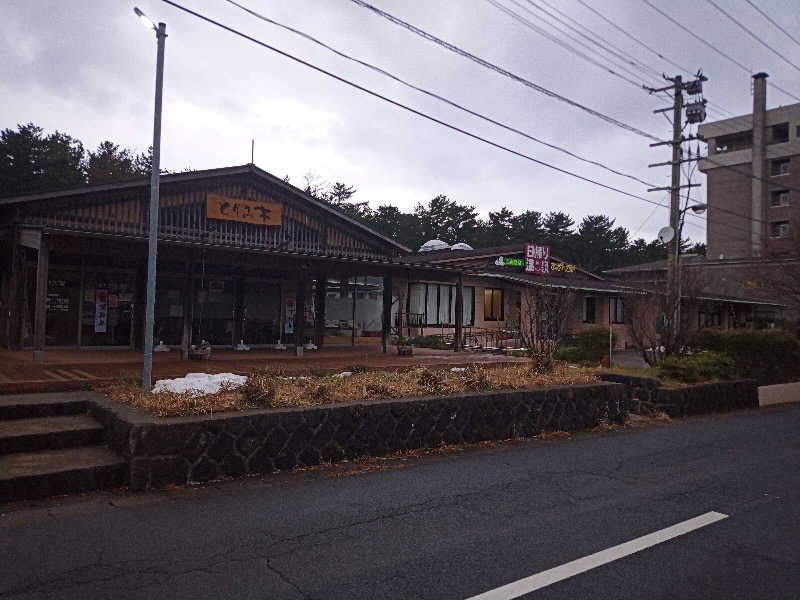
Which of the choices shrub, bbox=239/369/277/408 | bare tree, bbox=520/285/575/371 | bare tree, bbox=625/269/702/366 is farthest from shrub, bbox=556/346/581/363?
shrub, bbox=239/369/277/408

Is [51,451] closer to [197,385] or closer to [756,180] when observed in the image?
[197,385]

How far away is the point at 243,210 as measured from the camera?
16.4m

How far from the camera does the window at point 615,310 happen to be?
3189 cm

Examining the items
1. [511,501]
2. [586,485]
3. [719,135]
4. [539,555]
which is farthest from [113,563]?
[719,135]

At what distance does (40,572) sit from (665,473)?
679 centimetres

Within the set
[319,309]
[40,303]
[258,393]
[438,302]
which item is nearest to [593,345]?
[438,302]

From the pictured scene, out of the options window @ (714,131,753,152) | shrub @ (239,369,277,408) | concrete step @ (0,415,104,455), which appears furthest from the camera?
window @ (714,131,753,152)

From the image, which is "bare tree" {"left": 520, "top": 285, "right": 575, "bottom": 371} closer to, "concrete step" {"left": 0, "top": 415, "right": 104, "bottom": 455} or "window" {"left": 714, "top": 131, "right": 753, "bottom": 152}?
"concrete step" {"left": 0, "top": 415, "right": 104, "bottom": 455}

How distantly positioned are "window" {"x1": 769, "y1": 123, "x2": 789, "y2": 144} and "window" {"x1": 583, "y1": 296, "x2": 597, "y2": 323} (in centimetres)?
3680

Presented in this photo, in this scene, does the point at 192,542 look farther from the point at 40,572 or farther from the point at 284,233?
the point at 284,233

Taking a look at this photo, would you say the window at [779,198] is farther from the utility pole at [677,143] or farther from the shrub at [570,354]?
the shrub at [570,354]

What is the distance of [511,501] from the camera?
597 centimetres

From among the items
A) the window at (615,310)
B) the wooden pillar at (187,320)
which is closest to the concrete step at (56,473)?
Answer: the wooden pillar at (187,320)

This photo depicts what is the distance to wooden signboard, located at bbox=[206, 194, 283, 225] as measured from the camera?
15.9 metres
